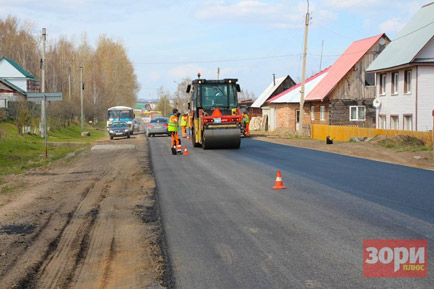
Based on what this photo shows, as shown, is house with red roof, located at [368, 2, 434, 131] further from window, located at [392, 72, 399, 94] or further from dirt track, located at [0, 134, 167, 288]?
dirt track, located at [0, 134, 167, 288]

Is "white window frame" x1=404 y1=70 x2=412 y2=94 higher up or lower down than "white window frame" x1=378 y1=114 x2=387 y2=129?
higher up

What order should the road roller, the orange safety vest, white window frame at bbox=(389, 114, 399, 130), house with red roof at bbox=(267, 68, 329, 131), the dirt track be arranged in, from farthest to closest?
house with red roof at bbox=(267, 68, 329, 131) → white window frame at bbox=(389, 114, 399, 130) → the road roller → the orange safety vest → the dirt track

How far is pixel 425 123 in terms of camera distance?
33.9 meters

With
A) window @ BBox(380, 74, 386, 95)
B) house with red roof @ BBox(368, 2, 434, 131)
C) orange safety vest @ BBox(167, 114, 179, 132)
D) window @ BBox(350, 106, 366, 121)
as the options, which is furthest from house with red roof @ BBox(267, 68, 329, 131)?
orange safety vest @ BBox(167, 114, 179, 132)

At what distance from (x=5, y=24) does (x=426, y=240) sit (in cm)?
10214

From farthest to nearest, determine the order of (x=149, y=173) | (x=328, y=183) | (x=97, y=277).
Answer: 1. (x=149, y=173)
2. (x=328, y=183)
3. (x=97, y=277)

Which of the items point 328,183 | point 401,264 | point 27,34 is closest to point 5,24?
point 27,34

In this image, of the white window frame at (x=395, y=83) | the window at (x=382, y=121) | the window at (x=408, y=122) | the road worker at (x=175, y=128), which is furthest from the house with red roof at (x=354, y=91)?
the road worker at (x=175, y=128)

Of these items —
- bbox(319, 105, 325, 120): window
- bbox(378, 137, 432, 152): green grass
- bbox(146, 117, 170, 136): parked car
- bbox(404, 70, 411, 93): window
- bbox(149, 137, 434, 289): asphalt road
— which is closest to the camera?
bbox(149, 137, 434, 289): asphalt road

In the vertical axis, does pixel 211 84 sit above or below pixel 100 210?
above

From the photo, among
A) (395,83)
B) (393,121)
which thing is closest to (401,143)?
(393,121)

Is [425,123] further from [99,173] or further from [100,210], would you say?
[100,210]

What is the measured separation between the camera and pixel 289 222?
877 centimetres

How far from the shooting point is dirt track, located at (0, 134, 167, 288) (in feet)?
20.3
